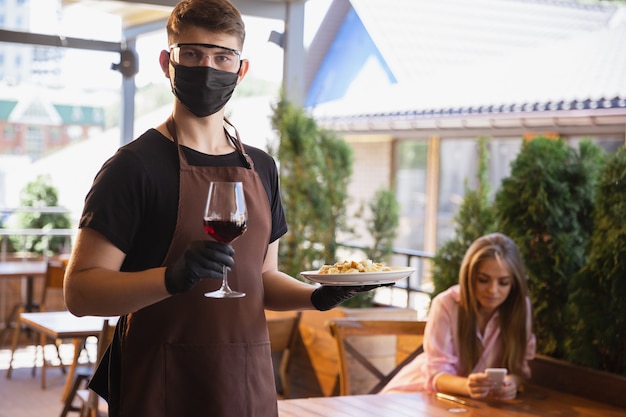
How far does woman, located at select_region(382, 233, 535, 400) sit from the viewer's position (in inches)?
141

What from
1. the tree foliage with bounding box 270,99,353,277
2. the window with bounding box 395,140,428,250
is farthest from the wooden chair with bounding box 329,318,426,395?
the window with bounding box 395,140,428,250

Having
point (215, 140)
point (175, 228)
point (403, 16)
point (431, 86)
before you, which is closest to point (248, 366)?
point (175, 228)

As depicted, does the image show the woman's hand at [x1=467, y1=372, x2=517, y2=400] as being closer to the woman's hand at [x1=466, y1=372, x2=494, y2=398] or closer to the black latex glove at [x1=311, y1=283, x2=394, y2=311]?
the woman's hand at [x1=466, y1=372, x2=494, y2=398]

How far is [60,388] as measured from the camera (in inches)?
264

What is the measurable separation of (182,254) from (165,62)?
1.60 ft

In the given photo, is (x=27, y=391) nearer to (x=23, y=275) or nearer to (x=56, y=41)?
(x=23, y=275)

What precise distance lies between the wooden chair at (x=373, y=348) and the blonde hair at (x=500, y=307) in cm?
37

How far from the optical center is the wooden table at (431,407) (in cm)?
288

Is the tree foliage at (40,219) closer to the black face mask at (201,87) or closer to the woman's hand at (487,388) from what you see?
the woman's hand at (487,388)

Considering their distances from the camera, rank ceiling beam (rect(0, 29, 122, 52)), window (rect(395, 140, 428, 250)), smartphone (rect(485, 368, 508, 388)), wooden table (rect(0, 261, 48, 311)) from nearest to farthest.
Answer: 1. smartphone (rect(485, 368, 508, 388))
2. ceiling beam (rect(0, 29, 122, 52))
3. wooden table (rect(0, 261, 48, 311))
4. window (rect(395, 140, 428, 250))

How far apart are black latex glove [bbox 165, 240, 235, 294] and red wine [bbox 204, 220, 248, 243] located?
0.34ft

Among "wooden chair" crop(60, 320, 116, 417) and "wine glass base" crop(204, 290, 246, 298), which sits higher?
"wine glass base" crop(204, 290, 246, 298)

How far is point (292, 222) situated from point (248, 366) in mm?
4337

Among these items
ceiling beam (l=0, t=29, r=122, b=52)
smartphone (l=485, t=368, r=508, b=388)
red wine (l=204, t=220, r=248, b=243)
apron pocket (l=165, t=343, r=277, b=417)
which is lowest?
smartphone (l=485, t=368, r=508, b=388)
